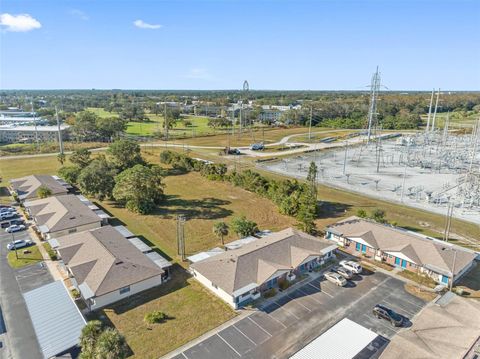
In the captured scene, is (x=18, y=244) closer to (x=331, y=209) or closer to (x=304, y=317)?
(x=304, y=317)

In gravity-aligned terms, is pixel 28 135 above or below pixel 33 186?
above

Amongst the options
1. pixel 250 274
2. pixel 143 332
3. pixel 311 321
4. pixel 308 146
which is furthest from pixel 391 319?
pixel 308 146

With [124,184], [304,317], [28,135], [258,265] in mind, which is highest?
[124,184]

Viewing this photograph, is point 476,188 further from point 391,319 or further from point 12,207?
point 12,207

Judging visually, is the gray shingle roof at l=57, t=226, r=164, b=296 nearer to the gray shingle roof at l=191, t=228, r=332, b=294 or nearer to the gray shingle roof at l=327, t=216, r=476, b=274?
the gray shingle roof at l=191, t=228, r=332, b=294

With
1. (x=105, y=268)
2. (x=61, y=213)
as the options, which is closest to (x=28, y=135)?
A: (x=61, y=213)

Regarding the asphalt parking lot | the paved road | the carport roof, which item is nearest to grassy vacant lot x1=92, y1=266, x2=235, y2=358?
the asphalt parking lot
